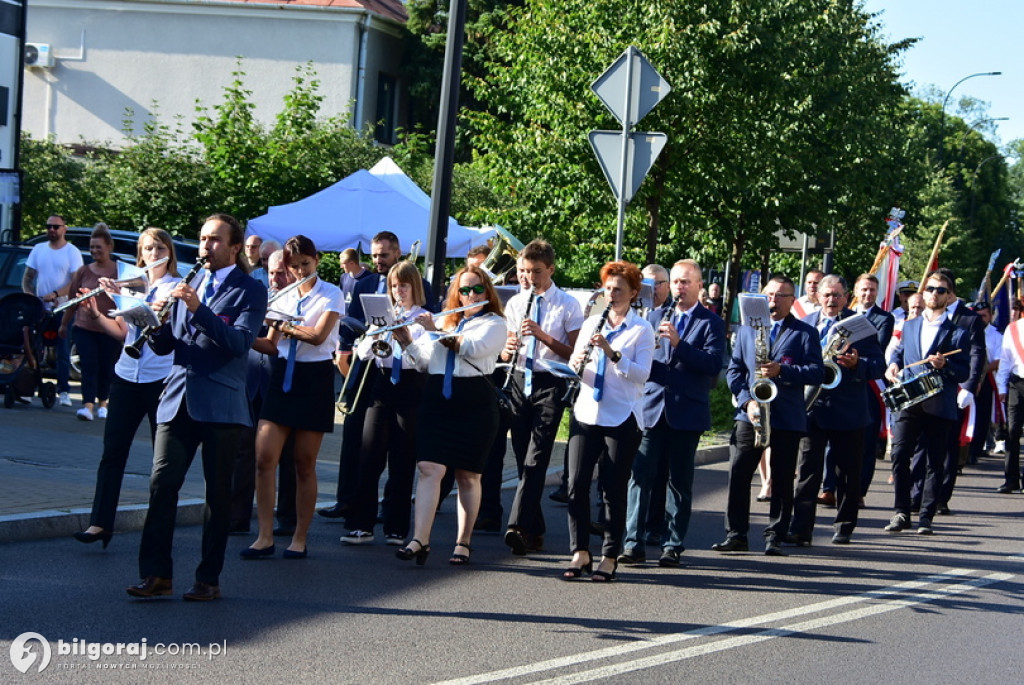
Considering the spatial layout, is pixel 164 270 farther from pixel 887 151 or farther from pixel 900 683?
pixel 887 151

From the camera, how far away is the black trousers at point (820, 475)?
34.3 feet

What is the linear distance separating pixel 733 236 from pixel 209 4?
785 inches

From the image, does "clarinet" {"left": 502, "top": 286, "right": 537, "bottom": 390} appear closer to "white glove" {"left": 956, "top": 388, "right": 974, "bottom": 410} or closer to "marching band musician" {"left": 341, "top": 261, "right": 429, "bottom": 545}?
"marching band musician" {"left": 341, "top": 261, "right": 429, "bottom": 545}

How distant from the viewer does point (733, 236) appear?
26.8 metres

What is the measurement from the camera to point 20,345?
48.4 feet

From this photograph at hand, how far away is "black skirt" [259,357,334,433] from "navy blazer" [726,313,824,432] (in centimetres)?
288

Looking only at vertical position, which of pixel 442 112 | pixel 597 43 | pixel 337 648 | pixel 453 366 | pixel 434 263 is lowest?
Result: pixel 337 648

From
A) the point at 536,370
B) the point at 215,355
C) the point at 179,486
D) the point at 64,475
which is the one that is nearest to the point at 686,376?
the point at 536,370

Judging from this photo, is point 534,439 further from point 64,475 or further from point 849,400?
point 64,475

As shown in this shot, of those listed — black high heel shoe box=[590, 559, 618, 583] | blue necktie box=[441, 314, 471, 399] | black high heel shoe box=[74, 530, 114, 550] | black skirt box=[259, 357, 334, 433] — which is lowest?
black high heel shoe box=[590, 559, 618, 583]

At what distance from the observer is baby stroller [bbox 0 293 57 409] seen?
578 inches

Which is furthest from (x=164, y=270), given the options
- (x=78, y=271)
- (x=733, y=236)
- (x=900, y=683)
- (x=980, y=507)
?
(x=733, y=236)

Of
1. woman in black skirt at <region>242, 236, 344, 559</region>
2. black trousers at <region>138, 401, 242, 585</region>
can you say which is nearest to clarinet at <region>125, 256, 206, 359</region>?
black trousers at <region>138, 401, 242, 585</region>

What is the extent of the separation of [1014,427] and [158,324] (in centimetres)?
1049
